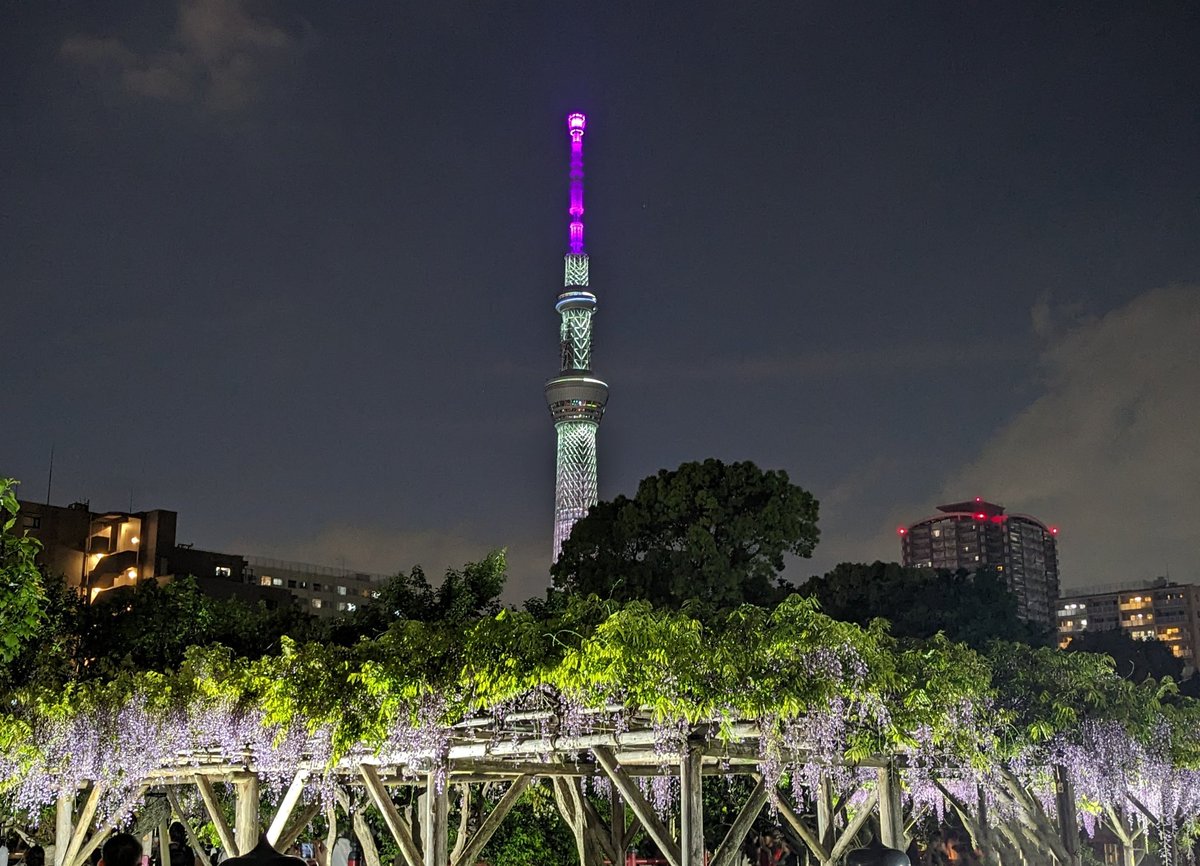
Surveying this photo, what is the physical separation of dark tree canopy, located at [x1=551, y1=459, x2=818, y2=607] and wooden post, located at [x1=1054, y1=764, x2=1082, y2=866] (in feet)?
58.5

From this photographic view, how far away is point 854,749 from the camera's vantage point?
12.2 m

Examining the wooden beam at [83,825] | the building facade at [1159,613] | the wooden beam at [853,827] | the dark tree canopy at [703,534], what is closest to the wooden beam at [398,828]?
the wooden beam at [853,827]

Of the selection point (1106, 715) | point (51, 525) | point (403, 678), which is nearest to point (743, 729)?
point (403, 678)

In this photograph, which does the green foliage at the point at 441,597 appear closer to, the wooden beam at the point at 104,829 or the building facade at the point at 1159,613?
the wooden beam at the point at 104,829

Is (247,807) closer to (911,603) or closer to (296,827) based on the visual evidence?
(296,827)

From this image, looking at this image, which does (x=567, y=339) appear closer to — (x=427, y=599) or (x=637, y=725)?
(x=427, y=599)

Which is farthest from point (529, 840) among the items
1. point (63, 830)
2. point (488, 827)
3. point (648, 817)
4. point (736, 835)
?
point (648, 817)

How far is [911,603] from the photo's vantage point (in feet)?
114

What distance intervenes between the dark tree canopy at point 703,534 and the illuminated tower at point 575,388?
47.0 m

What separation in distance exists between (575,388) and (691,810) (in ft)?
253

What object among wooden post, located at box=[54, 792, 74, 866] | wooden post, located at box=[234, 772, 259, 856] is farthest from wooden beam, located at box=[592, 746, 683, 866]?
wooden post, located at box=[54, 792, 74, 866]

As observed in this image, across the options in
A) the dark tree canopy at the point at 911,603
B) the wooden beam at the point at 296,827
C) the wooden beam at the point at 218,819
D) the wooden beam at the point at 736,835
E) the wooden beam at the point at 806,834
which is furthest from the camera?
→ the dark tree canopy at the point at 911,603

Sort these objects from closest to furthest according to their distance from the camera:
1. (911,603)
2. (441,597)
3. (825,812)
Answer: (825,812) → (441,597) → (911,603)

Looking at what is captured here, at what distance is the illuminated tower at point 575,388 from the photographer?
83.9 m
